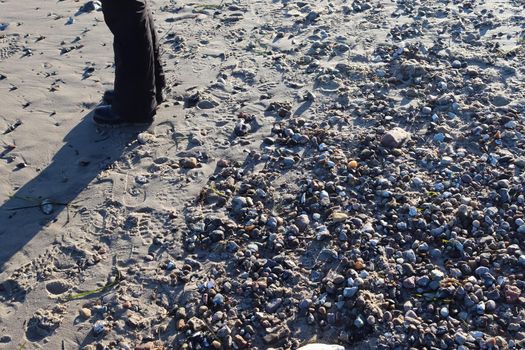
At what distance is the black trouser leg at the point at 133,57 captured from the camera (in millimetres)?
4332

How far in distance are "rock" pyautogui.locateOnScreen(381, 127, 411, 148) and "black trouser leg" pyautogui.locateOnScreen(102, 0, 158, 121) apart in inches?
74.7

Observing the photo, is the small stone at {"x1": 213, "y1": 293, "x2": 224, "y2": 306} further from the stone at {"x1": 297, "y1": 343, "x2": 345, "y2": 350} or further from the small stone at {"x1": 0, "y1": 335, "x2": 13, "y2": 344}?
the small stone at {"x1": 0, "y1": 335, "x2": 13, "y2": 344}

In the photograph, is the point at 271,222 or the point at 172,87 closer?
the point at 271,222

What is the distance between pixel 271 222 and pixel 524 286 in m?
1.60

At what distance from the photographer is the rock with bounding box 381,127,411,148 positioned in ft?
15.0

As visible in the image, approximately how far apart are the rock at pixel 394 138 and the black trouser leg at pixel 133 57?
190 cm

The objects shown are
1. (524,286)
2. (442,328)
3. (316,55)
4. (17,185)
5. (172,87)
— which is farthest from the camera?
(316,55)

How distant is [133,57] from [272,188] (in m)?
1.50

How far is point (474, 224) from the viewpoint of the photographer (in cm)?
388

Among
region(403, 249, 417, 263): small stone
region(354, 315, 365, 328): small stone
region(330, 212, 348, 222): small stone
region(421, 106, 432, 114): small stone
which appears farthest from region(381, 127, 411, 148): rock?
region(354, 315, 365, 328): small stone

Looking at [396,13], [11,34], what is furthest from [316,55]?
[11,34]

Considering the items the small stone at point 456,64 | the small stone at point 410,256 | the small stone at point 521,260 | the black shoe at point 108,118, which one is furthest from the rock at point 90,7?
the small stone at point 521,260

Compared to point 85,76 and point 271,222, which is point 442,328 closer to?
point 271,222

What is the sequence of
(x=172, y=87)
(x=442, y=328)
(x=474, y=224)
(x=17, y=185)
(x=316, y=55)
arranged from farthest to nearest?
(x=316, y=55) → (x=172, y=87) → (x=17, y=185) → (x=474, y=224) → (x=442, y=328)
